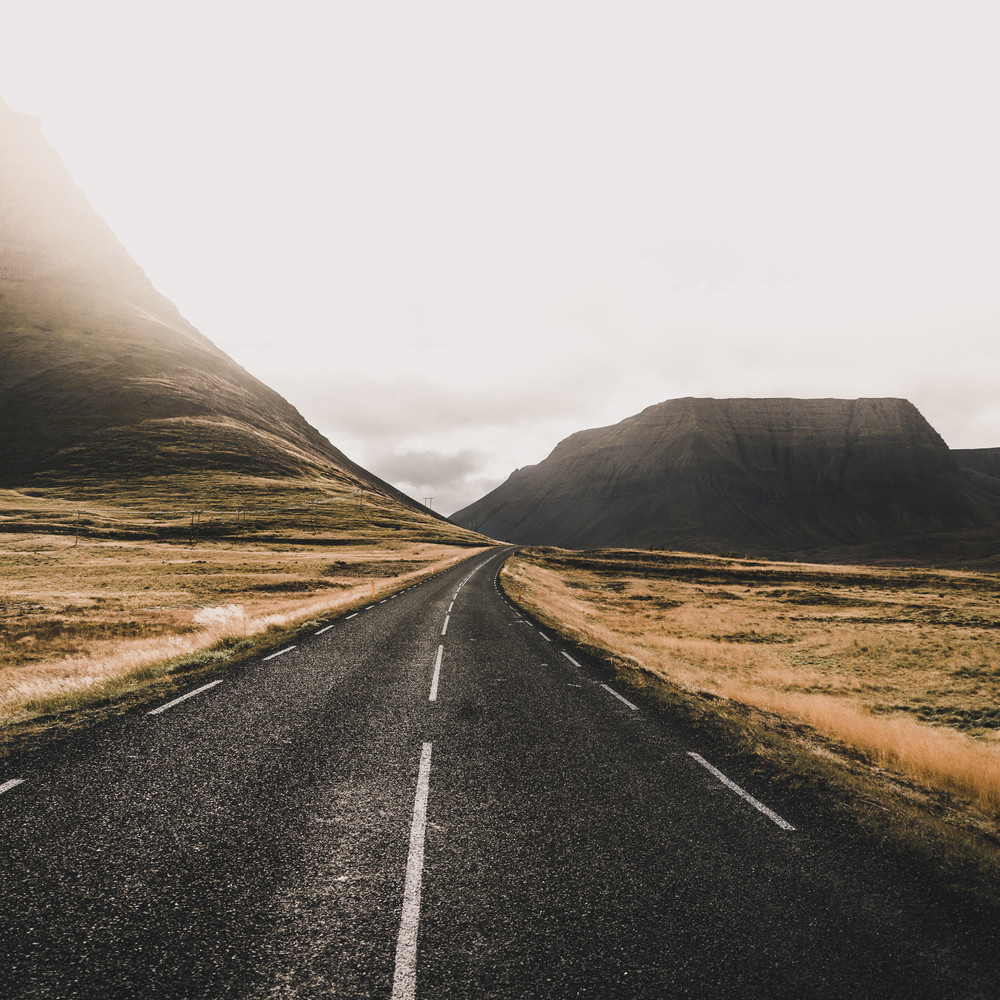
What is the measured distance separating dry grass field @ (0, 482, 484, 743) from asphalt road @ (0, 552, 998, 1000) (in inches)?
160

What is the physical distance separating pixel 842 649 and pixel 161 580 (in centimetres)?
4780

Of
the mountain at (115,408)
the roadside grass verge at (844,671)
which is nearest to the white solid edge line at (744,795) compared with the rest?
the roadside grass verge at (844,671)

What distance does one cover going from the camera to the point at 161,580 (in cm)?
4003

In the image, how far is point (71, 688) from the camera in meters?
10.6

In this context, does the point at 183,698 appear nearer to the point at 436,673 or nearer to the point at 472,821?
the point at 436,673

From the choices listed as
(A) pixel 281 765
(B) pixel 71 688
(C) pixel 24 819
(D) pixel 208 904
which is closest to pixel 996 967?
(D) pixel 208 904

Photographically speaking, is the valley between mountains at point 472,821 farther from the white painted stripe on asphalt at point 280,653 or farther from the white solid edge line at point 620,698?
the white painted stripe on asphalt at point 280,653

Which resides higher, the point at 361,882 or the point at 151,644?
the point at 361,882

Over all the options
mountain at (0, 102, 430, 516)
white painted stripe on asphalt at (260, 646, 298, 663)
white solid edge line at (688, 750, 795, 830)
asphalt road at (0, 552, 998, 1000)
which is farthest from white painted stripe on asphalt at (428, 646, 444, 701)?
mountain at (0, 102, 430, 516)

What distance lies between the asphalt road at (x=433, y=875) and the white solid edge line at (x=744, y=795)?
4cm

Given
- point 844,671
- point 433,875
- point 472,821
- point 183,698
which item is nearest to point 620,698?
point 472,821

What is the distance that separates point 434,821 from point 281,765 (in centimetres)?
274

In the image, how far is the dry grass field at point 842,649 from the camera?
9.81 metres

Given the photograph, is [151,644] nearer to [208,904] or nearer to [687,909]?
[208,904]
